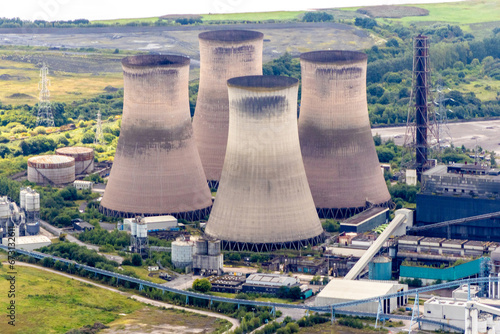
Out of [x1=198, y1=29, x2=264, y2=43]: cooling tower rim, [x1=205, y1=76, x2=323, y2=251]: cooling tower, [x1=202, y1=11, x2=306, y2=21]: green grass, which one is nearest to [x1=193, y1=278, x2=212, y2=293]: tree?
[x1=205, y1=76, x2=323, y2=251]: cooling tower

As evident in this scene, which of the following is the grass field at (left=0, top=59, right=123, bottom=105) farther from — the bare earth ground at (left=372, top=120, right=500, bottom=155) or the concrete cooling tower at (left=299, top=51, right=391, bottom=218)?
the concrete cooling tower at (left=299, top=51, right=391, bottom=218)

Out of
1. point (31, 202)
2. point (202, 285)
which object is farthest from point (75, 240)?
point (202, 285)

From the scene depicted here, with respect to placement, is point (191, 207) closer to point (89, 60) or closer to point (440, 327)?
point (440, 327)

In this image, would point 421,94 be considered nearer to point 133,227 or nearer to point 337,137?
point 337,137

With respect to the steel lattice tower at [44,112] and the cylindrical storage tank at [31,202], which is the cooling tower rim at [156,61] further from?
the steel lattice tower at [44,112]

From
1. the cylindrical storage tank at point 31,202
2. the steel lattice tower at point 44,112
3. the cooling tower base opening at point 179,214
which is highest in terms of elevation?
the steel lattice tower at point 44,112

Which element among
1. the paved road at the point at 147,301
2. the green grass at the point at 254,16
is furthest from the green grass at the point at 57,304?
the green grass at the point at 254,16
